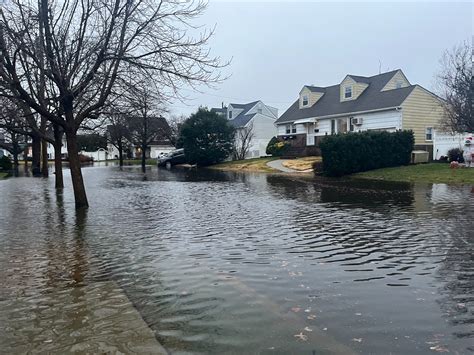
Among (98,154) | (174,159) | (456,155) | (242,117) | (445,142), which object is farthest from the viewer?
(98,154)

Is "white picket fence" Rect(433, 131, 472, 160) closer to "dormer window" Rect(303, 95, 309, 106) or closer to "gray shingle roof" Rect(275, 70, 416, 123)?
"gray shingle roof" Rect(275, 70, 416, 123)

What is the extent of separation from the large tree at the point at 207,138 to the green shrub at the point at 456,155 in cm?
2308

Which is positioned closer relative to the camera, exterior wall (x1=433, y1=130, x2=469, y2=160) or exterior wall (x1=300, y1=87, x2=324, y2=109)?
exterior wall (x1=433, y1=130, x2=469, y2=160)

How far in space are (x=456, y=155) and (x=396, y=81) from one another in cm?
1290

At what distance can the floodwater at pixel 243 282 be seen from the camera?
4.03 meters

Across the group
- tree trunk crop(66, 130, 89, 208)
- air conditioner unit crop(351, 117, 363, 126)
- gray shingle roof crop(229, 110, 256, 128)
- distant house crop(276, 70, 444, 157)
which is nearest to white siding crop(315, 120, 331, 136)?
distant house crop(276, 70, 444, 157)

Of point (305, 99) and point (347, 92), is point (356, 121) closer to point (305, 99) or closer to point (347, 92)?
point (347, 92)

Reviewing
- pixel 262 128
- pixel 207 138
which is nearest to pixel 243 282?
pixel 207 138

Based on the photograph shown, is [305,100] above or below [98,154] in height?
above

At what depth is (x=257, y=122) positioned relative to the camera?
53688 millimetres

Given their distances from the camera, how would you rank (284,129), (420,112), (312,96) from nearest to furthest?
(420,112), (312,96), (284,129)

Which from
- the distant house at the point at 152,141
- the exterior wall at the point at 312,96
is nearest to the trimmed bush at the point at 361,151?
the exterior wall at the point at 312,96

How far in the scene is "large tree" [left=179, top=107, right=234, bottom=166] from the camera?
44.6m

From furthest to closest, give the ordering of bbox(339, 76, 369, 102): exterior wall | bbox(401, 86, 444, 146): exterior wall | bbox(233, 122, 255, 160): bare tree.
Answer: bbox(233, 122, 255, 160): bare tree
bbox(339, 76, 369, 102): exterior wall
bbox(401, 86, 444, 146): exterior wall
